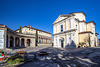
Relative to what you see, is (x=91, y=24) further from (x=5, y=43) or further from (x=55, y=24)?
(x=5, y=43)

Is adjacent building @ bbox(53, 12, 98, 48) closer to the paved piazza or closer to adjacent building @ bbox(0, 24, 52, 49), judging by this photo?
the paved piazza

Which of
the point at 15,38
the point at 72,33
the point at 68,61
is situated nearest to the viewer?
the point at 68,61

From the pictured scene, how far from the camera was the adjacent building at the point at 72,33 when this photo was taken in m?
19.7

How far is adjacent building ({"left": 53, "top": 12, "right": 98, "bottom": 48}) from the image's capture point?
19.7m

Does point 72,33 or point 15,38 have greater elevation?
point 72,33

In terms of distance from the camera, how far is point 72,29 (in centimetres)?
1970

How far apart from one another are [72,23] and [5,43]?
67.6 feet

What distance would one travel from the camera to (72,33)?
1972 centimetres

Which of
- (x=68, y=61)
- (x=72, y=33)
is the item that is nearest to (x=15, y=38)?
(x=72, y=33)

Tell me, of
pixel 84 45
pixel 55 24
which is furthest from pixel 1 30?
pixel 84 45

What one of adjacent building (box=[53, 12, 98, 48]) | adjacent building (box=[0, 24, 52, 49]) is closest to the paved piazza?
adjacent building (box=[53, 12, 98, 48])

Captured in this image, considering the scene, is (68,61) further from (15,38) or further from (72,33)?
(15,38)

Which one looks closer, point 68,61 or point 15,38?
point 68,61

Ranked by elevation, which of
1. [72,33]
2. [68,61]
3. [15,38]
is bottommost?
[68,61]
